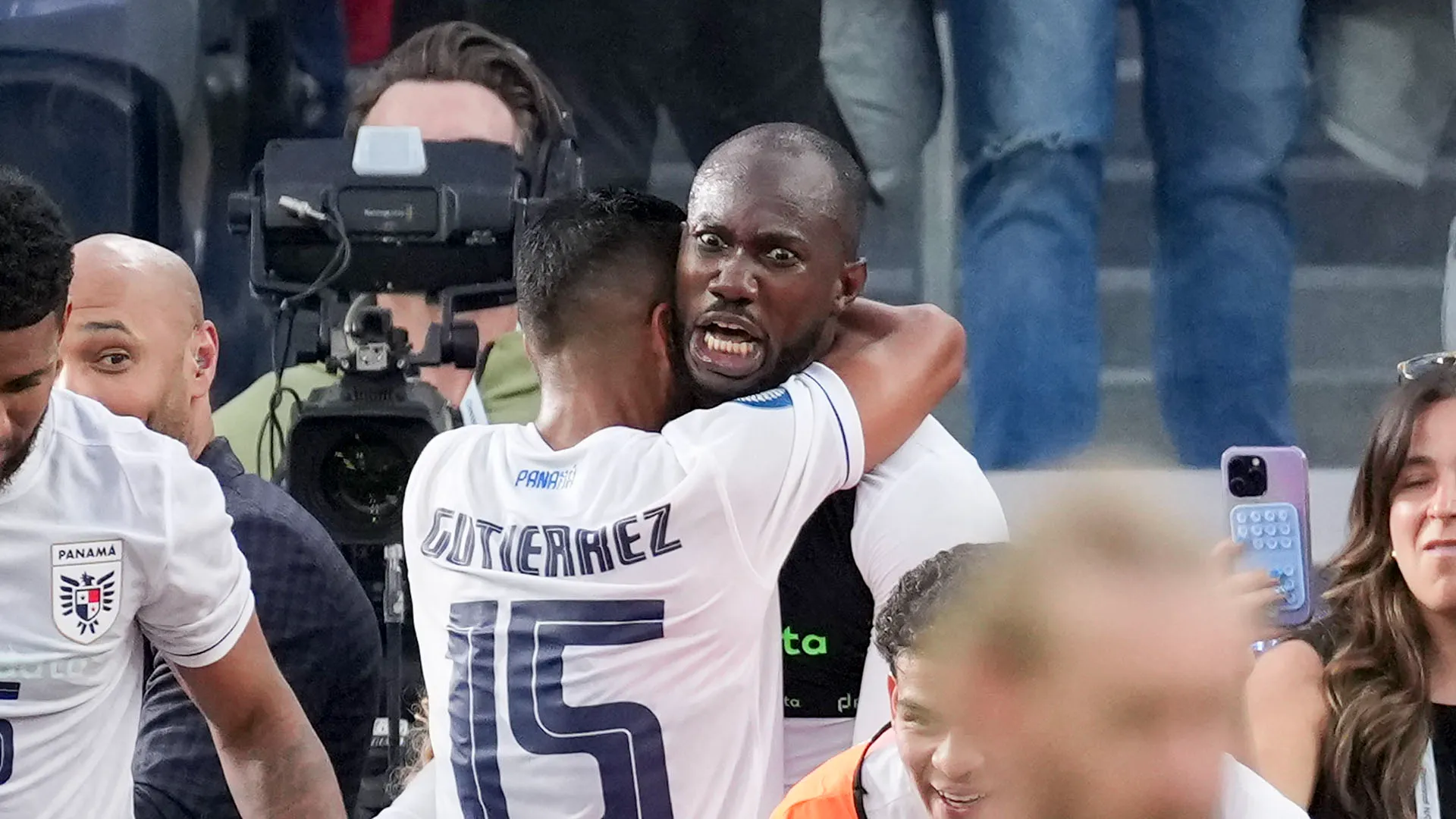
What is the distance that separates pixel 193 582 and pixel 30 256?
317mm

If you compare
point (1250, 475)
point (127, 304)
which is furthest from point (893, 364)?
point (127, 304)

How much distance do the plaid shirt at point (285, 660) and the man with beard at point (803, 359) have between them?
0.52m

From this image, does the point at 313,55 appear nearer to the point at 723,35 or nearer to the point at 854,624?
the point at 723,35

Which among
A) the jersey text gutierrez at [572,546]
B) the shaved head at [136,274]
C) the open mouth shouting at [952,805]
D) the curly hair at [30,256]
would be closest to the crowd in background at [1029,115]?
the shaved head at [136,274]

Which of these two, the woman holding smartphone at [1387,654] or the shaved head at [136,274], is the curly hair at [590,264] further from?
the woman holding smartphone at [1387,654]

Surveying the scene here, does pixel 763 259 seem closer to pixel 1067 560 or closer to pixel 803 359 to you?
pixel 803 359

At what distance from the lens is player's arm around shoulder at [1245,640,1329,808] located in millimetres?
1602

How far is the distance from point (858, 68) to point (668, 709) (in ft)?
5.13

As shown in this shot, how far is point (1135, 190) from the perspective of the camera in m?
2.81

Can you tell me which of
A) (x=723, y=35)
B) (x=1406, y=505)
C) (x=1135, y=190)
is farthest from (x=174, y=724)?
(x=1135, y=190)

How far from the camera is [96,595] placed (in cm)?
154

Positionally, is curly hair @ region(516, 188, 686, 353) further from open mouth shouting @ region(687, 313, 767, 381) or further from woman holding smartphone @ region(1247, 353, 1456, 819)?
woman holding smartphone @ region(1247, 353, 1456, 819)

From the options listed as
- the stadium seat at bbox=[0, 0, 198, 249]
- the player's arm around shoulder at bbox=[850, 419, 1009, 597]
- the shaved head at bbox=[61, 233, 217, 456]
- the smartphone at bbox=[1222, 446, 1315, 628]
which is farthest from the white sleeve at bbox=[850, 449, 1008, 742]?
the stadium seat at bbox=[0, 0, 198, 249]

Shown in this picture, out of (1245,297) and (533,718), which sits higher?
(1245,297)
